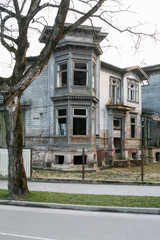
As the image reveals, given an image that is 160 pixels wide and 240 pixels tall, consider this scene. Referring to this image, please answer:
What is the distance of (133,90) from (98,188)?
17.5m

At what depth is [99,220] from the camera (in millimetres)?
7082

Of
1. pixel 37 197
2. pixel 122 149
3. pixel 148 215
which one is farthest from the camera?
pixel 122 149

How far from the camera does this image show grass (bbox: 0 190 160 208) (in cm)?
850

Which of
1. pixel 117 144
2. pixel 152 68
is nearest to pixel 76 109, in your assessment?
pixel 117 144

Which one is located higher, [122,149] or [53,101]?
[53,101]

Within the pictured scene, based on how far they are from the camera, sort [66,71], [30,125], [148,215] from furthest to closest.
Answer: [30,125] → [66,71] → [148,215]

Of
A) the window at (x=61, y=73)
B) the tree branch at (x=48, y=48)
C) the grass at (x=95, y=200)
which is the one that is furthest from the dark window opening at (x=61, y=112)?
the grass at (x=95, y=200)

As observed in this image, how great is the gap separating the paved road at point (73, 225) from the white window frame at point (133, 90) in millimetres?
20059

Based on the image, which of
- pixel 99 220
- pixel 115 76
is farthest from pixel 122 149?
pixel 99 220

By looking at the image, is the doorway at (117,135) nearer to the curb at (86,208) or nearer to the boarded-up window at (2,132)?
the boarded-up window at (2,132)

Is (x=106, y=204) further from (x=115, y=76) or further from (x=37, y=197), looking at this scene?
(x=115, y=76)

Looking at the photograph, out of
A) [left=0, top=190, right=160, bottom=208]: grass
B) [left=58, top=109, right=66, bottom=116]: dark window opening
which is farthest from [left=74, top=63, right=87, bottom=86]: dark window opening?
[left=0, top=190, right=160, bottom=208]: grass

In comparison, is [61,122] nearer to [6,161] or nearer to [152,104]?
[6,161]

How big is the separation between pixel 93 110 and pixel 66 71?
3.63m
